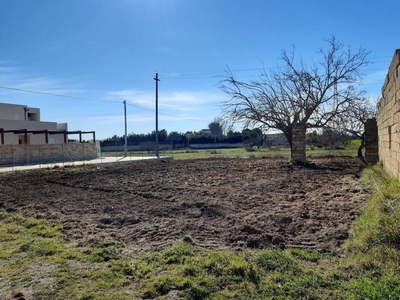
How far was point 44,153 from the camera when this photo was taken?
95.7 ft

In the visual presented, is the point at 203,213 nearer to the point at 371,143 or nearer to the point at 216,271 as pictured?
the point at 216,271

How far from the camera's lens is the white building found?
110ft

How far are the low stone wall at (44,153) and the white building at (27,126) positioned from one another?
238 cm

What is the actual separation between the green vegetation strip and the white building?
102 ft

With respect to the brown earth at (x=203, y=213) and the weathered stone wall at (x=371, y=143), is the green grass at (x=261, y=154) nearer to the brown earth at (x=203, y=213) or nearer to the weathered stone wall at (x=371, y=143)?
the weathered stone wall at (x=371, y=143)

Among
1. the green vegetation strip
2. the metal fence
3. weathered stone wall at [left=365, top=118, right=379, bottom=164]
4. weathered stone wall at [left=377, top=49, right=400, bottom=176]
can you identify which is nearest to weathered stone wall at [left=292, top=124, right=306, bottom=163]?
weathered stone wall at [left=365, top=118, right=379, bottom=164]

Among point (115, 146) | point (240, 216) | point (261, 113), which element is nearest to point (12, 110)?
point (115, 146)

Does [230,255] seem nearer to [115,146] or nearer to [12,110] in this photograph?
[12,110]

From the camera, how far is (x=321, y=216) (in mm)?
5742

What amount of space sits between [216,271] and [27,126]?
123 ft

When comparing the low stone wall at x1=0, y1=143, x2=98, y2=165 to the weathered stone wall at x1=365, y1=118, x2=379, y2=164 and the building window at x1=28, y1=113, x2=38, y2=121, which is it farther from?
the weathered stone wall at x1=365, y1=118, x2=379, y2=164

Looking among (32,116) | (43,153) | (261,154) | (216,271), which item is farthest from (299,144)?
(32,116)

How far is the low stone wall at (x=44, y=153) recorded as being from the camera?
26109mm

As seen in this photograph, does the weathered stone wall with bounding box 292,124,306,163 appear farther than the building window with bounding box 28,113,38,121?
No
